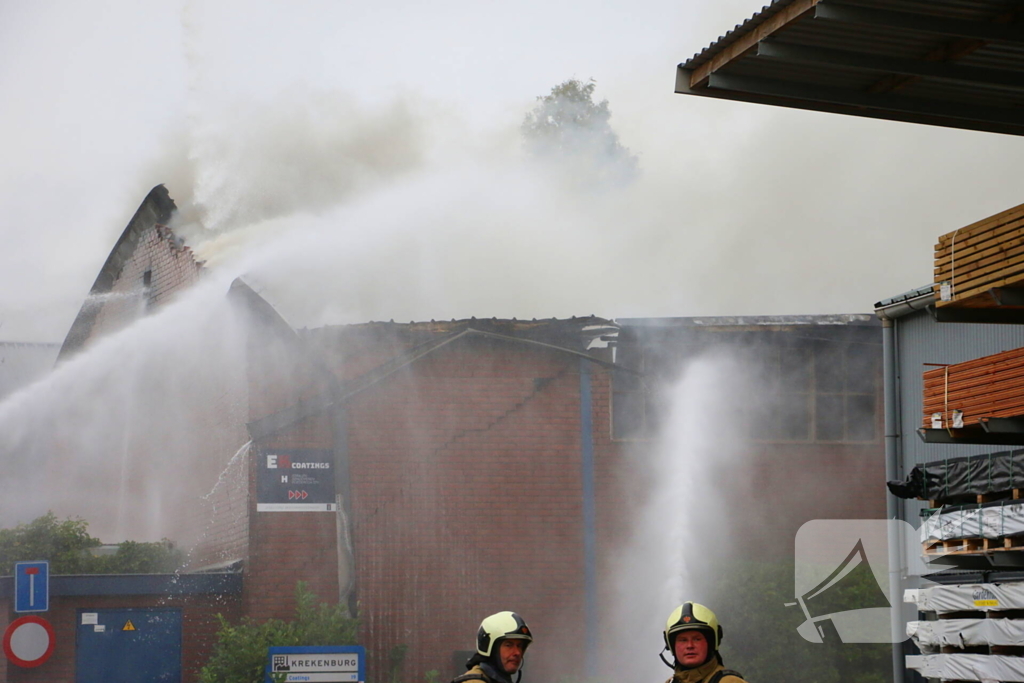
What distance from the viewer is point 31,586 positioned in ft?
49.6

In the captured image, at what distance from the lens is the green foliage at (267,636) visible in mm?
17484

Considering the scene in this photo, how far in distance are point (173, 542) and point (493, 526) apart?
595 cm

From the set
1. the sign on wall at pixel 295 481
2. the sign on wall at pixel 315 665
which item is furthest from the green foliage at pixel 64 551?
the sign on wall at pixel 315 665

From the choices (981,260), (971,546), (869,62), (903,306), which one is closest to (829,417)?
(903,306)

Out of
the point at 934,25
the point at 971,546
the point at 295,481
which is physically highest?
the point at 934,25

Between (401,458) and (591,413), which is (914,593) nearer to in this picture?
(591,413)

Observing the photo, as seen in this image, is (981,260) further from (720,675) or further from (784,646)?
(784,646)

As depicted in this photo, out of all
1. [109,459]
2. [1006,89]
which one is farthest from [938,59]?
[109,459]

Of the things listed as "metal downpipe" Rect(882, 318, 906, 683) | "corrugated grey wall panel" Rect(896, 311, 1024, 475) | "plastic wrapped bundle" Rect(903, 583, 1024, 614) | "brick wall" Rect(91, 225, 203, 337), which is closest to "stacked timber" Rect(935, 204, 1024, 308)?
"plastic wrapped bundle" Rect(903, 583, 1024, 614)

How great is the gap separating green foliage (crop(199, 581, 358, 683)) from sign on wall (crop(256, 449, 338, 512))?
4.69ft

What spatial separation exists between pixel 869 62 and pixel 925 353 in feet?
26.4

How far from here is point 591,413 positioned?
67.2 ft

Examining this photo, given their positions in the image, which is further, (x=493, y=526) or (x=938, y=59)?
(x=493, y=526)

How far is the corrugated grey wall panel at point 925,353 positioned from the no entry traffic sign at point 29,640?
38.1ft
